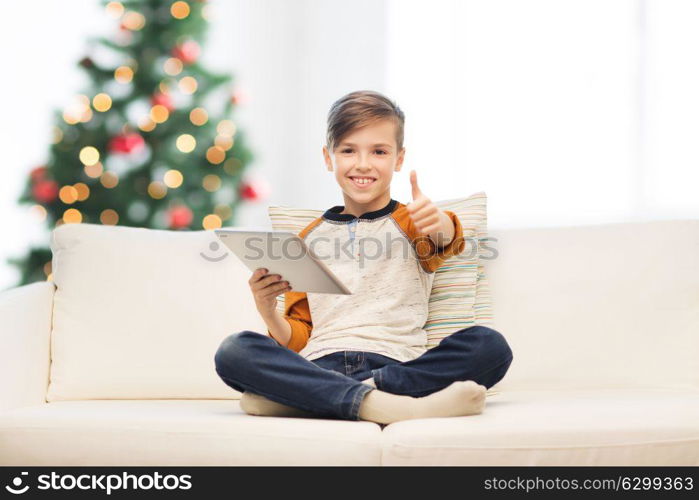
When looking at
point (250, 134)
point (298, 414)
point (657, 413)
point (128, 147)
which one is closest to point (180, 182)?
point (128, 147)

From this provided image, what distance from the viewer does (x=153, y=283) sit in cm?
179

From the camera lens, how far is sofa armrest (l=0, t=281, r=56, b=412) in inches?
61.5

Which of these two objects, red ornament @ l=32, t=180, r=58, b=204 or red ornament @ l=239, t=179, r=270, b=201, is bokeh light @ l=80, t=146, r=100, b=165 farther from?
red ornament @ l=239, t=179, r=270, b=201

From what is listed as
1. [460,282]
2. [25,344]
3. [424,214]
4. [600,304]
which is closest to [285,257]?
[424,214]

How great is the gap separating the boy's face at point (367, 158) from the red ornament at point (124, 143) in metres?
1.70

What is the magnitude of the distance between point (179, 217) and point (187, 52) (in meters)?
0.68

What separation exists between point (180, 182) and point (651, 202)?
191 centimetres

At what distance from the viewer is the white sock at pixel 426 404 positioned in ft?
Answer: 4.17

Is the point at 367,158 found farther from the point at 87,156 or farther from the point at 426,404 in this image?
the point at 87,156

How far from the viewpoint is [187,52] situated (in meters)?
3.27

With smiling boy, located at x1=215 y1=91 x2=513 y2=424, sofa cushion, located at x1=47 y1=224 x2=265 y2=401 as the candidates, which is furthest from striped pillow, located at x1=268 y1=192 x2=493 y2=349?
sofa cushion, located at x1=47 y1=224 x2=265 y2=401

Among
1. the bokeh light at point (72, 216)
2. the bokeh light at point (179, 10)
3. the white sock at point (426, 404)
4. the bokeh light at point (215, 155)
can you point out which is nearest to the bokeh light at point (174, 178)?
the bokeh light at point (215, 155)

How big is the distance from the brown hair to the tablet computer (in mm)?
359
